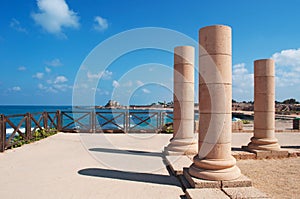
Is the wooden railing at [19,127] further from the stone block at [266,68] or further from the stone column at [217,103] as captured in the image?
the stone block at [266,68]

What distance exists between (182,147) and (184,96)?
6.10 feet

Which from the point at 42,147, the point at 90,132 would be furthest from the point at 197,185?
the point at 90,132

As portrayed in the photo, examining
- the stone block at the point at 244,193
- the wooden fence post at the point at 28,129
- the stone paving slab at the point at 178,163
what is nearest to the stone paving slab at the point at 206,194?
the stone block at the point at 244,193

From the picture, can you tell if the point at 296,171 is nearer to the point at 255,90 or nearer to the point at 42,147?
the point at 255,90

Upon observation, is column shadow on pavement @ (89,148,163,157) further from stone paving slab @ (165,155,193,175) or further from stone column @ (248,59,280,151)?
stone column @ (248,59,280,151)

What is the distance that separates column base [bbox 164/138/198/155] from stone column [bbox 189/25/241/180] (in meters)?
2.80

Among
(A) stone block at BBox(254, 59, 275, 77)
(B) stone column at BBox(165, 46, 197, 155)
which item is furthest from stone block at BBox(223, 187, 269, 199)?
(A) stone block at BBox(254, 59, 275, 77)

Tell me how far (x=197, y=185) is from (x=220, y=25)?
148 inches

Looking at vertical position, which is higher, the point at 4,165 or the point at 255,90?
the point at 255,90

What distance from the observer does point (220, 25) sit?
18.8ft

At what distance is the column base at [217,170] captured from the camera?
550cm

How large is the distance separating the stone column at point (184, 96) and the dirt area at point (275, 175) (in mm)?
2020

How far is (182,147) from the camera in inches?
342

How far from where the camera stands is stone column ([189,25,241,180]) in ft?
18.6
